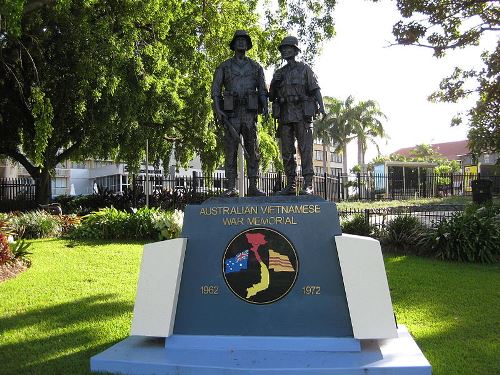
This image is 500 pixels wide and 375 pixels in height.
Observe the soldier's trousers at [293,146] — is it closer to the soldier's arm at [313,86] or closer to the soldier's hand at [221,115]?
the soldier's arm at [313,86]

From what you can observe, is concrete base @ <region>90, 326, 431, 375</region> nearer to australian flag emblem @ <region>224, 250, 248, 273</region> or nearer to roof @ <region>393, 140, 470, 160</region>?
australian flag emblem @ <region>224, 250, 248, 273</region>

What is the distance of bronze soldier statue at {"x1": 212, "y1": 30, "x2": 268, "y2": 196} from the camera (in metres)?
5.81

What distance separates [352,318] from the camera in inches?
180

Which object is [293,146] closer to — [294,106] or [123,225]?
[294,106]

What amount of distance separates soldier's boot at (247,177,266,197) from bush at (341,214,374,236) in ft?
25.2

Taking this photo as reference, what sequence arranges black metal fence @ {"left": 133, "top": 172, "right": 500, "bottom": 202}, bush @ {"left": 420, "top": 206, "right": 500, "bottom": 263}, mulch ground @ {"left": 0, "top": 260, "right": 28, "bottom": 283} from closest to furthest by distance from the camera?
mulch ground @ {"left": 0, "top": 260, "right": 28, "bottom": 283} < bush @ {"left": 420, "top": 206, "right": 500, "bottom": 263} < black metal fence @ {"left": 133, "top": 172, "right": 500, "bottom": 202}

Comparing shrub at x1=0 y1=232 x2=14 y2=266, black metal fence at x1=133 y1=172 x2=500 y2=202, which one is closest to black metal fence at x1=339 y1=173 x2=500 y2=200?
black metal fence at x1=133 y1=172 x2=500 y2=202

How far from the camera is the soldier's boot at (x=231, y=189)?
231 inches

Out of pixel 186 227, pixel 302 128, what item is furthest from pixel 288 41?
pixel 186 227

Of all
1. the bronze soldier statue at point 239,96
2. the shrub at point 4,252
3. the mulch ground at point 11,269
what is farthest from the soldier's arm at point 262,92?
the shrub at point 4,252

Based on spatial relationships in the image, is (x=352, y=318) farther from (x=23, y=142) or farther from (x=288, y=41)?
(x=23, y=142)

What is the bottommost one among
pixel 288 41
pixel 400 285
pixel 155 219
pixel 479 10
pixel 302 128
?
pixel 400 285

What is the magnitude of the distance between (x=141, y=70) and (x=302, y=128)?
11.2 meters

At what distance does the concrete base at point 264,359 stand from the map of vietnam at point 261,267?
1.56 feet
